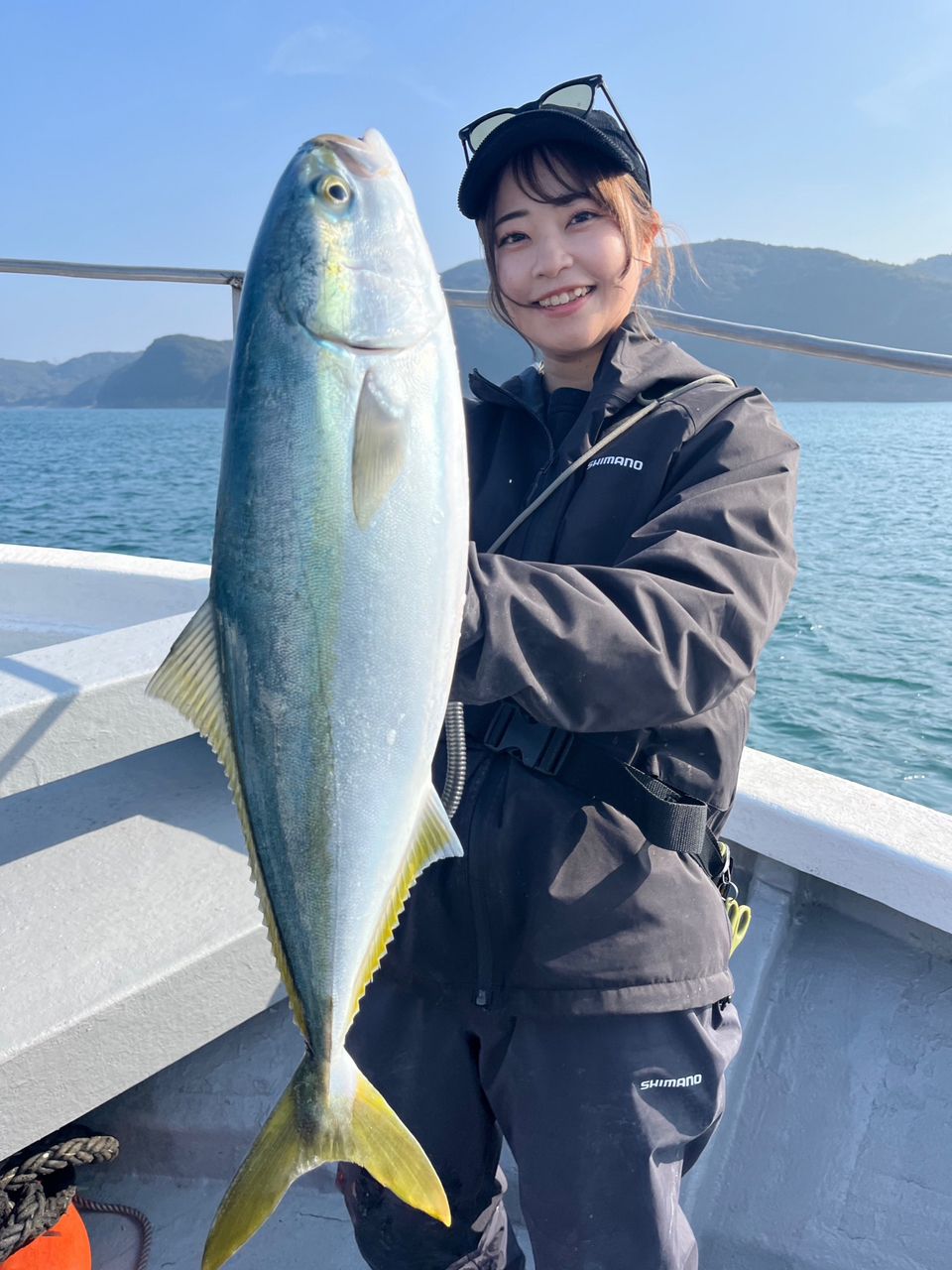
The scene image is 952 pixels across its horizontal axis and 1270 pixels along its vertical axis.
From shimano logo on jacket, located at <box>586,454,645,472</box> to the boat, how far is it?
4.11ft

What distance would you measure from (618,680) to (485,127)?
1.24 m

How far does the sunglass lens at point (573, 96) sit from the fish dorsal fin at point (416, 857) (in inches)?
54.9

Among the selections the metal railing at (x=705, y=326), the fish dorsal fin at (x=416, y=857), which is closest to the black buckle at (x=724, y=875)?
the fish dorsal fin at (x=416, y=857)

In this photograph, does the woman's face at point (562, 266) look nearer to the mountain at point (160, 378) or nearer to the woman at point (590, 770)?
the woman at point (590, 770)

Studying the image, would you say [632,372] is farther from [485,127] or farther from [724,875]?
[724,875]

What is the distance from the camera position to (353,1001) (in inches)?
55.0

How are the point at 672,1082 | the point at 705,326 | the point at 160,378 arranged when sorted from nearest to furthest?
the point at 672,1082 → the point at 705,326 → the point at 160,378

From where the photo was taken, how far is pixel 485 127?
1.84 metres

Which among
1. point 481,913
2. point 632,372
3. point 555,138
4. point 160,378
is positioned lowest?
point 160,378

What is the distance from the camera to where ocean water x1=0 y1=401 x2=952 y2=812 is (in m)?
9.12

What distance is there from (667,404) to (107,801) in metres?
2.03

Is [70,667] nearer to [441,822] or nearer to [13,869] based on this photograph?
[13,869]

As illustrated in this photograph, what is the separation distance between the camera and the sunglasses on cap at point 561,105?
1802mm

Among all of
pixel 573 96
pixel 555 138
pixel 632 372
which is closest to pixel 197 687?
pixel 632 372
